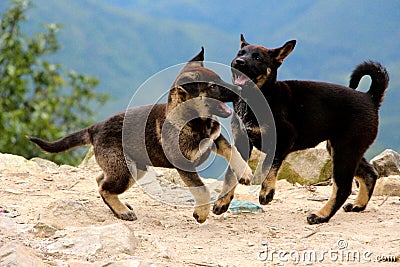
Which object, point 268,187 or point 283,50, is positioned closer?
point 268,187

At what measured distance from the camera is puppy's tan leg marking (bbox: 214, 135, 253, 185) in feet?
19.8

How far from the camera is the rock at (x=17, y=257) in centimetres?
410

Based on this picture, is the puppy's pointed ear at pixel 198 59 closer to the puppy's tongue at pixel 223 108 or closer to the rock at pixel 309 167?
the puppy's tongue at pixel 223 108

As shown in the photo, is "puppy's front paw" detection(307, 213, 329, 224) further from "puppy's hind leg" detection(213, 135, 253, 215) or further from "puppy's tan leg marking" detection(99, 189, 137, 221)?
"puppy's tan leg marking" detection(99, 189, 137, 221)

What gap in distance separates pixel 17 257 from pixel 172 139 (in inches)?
87.9

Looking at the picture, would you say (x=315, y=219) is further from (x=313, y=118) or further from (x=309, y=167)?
(x=309, y=167)

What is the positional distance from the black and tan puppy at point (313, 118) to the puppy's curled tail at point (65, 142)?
1604 millimetres

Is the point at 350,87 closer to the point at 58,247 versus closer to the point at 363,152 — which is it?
the point at 363,152

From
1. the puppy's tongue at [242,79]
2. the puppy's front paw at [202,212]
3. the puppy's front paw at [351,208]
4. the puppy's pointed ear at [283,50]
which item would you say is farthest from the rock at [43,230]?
the puppy's front paw at [351,208]

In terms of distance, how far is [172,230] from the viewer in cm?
579

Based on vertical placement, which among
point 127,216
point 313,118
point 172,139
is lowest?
point 127,216

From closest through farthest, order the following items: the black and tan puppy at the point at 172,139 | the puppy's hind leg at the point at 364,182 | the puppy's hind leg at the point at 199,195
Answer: the black and tan puppy at the point at 172,139 < the puppy's hind leg at the point at 199,195 < the puppy's hind leg at the point at 364,182

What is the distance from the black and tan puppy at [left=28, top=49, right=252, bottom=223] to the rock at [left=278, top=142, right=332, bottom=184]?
2751 mm

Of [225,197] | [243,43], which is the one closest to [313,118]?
[243,43]
